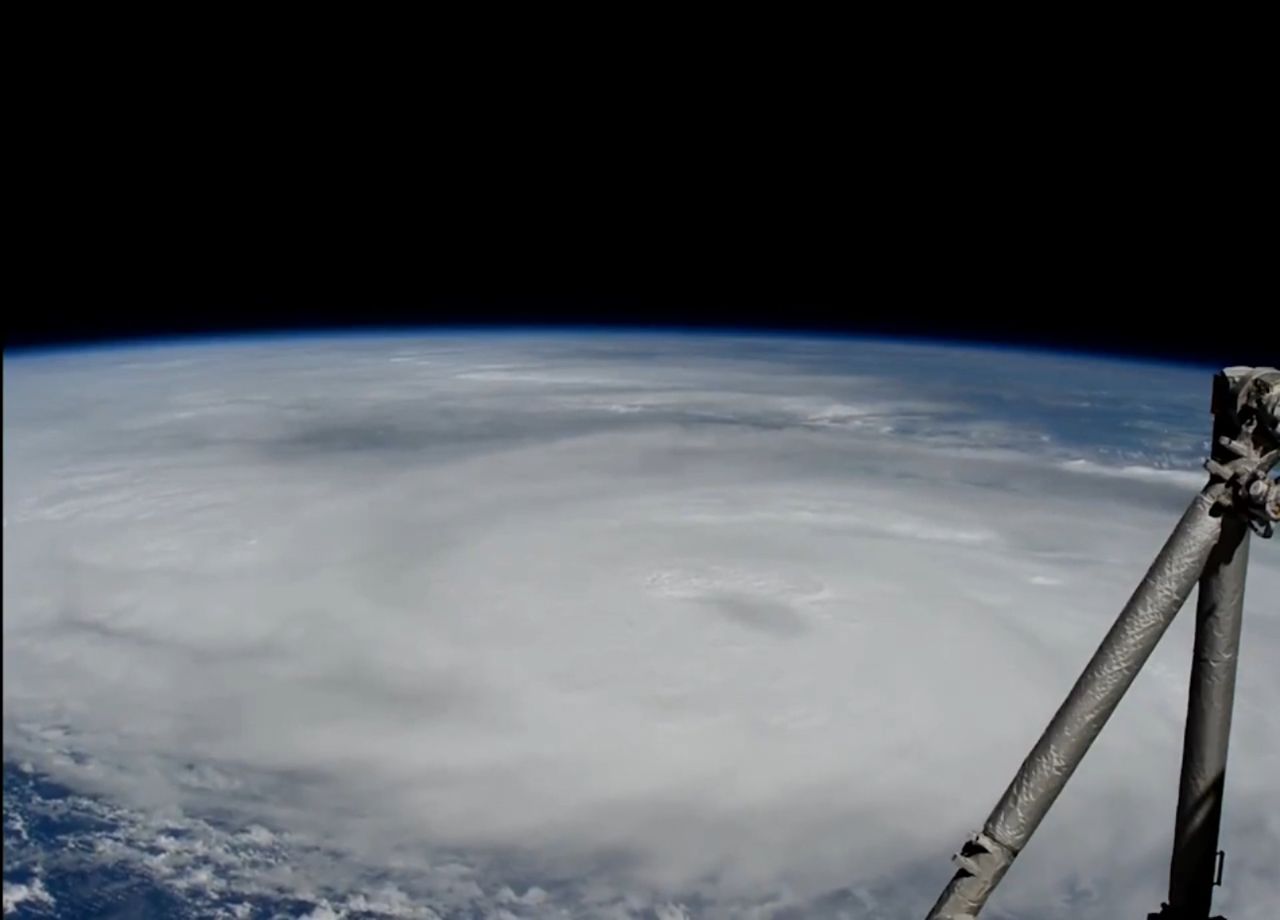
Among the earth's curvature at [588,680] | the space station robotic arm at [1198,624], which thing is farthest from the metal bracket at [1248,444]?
the earth's curvature at [588,680]

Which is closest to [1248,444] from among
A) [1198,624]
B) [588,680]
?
[1198,624]

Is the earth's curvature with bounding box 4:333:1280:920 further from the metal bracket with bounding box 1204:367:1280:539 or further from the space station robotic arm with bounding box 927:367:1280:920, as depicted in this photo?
the metal bracket with bounding box 1204:367:1280:539

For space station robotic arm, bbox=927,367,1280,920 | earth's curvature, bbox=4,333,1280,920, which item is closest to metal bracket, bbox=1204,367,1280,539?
space station robotic arm, bbox=927,367,1280,920

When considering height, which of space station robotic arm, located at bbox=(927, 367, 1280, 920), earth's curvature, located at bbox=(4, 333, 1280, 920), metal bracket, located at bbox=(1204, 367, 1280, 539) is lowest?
earth's curvature, located at bbox=(4, 333, 1280, 920)

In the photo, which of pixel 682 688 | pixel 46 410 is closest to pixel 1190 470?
pixel 682 688

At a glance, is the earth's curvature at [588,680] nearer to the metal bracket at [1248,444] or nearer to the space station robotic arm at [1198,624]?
the space station robotic arm at [1198,624]

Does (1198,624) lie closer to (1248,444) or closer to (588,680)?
(1248,444)

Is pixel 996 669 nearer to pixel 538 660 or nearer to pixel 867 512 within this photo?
pixel 538 660

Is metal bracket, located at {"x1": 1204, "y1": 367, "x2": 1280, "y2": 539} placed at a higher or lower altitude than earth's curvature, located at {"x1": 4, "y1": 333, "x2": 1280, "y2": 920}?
higher

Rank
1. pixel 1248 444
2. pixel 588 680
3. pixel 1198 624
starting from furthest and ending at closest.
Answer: pixel 588 680
pixel 1198 624
pixel 1248 444
